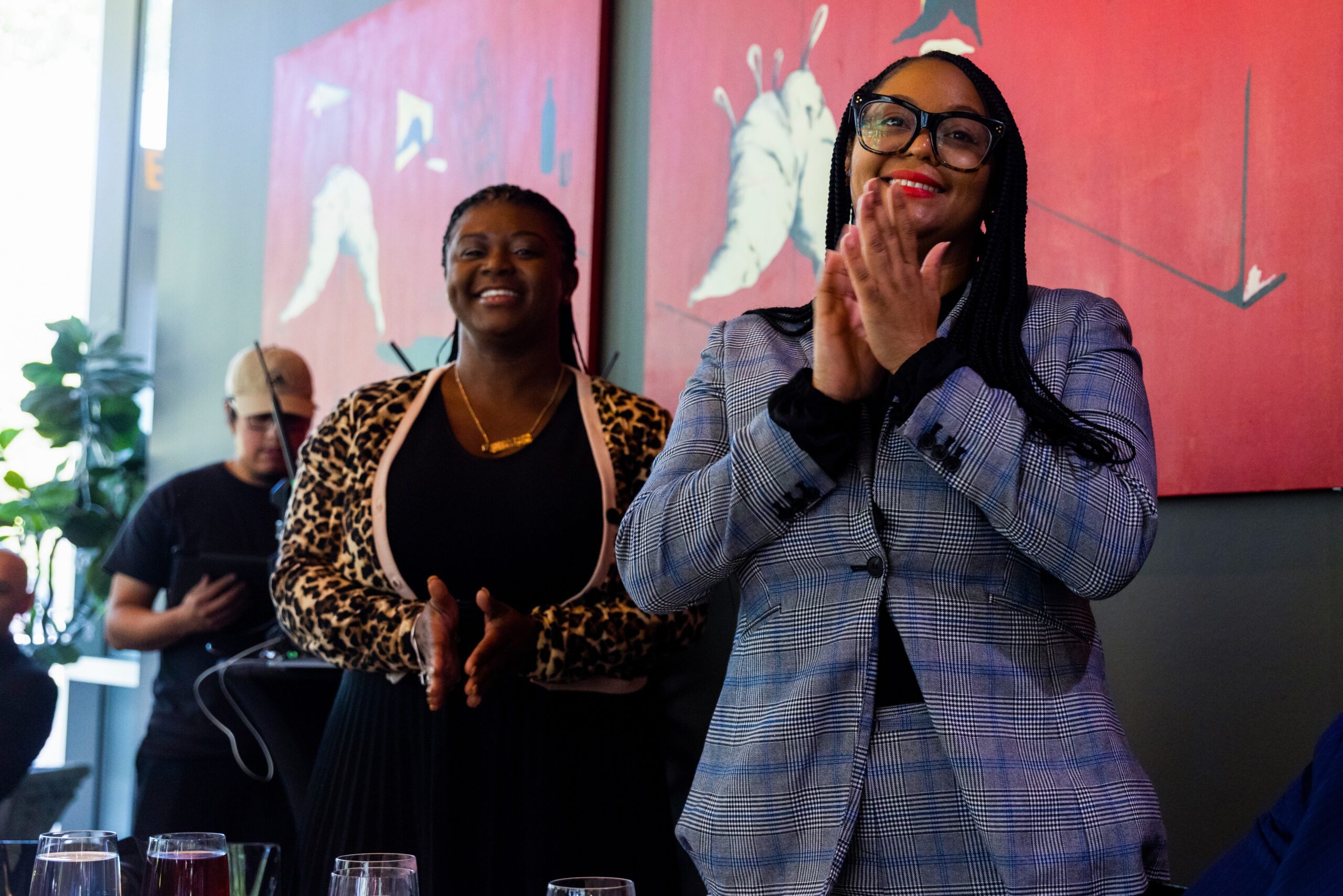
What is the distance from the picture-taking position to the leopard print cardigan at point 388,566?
6.53 ft

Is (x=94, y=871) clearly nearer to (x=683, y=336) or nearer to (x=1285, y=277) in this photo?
(x=1285, y=277)

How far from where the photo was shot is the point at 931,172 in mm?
1446

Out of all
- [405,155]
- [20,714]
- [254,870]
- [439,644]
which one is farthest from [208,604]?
[254,870]

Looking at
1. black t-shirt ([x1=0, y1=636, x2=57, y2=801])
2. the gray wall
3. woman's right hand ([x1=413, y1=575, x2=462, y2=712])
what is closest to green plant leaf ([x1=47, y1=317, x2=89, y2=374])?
black t-shirt ([x1=0, y1=636, x2=57, y2=801])

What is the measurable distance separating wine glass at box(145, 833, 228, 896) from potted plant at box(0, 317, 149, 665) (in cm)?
416

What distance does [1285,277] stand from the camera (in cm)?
186

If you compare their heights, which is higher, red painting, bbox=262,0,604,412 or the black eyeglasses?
red painting, bbox=262,0,604,412

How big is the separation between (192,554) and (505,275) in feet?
5.65

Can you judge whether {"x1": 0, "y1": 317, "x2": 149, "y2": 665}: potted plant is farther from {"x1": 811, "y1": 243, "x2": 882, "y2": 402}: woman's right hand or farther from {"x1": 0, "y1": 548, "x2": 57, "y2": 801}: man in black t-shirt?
{"x1": 811, "y1": 243, "x2": 882, "y2": 402}: woman's right hand

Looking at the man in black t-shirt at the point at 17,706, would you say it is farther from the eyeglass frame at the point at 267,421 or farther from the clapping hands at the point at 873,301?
the clapping hands at the point at 873,301

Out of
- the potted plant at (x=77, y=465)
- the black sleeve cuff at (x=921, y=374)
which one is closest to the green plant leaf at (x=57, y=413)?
the potted plant at (x=77, y=465)

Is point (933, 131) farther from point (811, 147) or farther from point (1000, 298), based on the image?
point (811, 147)

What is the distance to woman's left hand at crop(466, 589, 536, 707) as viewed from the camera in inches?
72.4

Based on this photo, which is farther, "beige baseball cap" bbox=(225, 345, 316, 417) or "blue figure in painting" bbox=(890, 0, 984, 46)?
"beige baseball cap" bbox=(225, 345, 316, 417)
